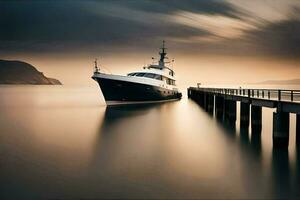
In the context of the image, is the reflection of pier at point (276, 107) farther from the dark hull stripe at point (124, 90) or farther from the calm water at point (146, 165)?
the dark hull stripe at point (124, 90)

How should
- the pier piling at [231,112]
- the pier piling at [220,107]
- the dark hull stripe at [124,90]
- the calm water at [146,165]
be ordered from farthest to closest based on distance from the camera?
the dark hull stripe at [124,90] < the pier piling at [220,107] < the pier piling at [231,112] < the calm water at [146,165]

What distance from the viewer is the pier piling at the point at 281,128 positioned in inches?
846

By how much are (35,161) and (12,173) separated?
9.11ft

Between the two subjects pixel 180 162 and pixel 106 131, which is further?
pixel 106 131

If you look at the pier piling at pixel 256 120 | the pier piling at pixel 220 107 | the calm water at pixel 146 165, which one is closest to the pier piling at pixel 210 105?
the pier piling at pixel 220 107

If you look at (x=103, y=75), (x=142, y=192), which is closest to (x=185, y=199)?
(x=142, y=192)

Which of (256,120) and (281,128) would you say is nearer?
(281,128)

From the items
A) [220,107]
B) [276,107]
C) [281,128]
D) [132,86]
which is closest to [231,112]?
[220,107]

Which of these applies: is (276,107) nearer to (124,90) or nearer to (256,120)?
(256,120)

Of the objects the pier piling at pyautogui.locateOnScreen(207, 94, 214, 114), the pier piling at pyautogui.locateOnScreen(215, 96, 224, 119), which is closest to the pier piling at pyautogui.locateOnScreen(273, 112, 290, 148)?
the pier piling at pyautogui.locateOnScreen(215, 96, 224, 119)

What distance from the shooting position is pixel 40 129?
36906 millimetres

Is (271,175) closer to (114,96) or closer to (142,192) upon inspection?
(142,192)

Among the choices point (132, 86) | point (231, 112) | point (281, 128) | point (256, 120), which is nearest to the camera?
point (281, 128)

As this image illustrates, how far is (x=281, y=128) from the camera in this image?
21594 mm
